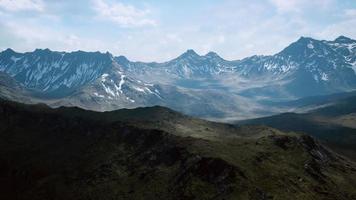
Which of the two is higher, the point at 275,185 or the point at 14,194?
the point at 275,185

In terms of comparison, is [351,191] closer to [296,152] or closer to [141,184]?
[296,152]

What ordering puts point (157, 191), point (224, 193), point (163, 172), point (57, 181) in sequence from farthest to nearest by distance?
1. point (57, 181)
2. point (163, 172)
3. point (157, 191)
4. point (224, 193)

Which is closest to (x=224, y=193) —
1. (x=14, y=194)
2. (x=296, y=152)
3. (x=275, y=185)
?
(x=275, y=185)

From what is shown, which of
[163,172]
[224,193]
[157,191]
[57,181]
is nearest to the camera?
[224,193]

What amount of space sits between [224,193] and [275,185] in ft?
63.4

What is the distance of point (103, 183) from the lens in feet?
630

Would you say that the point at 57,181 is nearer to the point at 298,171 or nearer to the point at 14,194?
the point at 14,194

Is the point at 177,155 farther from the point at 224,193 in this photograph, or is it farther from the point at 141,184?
the point at 224,193

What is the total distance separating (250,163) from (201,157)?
19.4 metres

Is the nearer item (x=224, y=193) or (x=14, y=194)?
(x=224, y=193)

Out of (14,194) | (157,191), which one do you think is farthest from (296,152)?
(14,194)

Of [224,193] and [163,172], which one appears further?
[163,172]

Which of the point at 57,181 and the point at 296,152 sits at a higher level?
the point at 296,152

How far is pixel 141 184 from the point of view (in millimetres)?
183375
